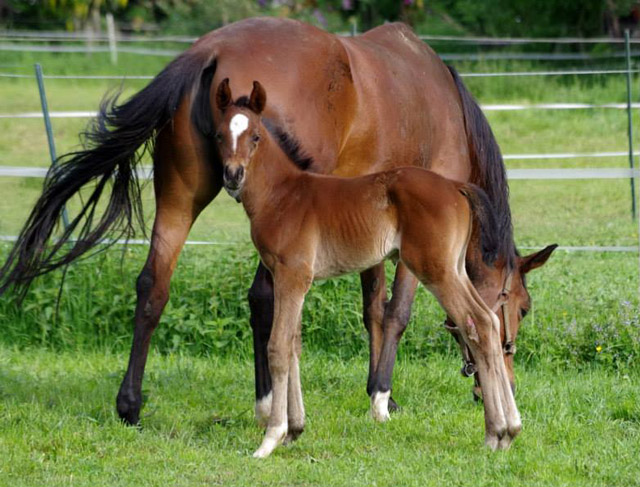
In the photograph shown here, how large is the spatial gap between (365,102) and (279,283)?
1.14 metres

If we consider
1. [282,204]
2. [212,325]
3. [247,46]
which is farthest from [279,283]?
[212,325]

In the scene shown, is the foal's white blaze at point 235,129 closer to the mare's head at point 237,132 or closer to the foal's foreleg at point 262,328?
the mare's head at point 237,132

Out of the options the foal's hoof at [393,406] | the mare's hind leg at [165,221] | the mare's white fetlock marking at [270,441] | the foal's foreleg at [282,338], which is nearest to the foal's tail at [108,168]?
the mare's hind leg at [165,221]

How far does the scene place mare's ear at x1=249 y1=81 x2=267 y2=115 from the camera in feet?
14.4

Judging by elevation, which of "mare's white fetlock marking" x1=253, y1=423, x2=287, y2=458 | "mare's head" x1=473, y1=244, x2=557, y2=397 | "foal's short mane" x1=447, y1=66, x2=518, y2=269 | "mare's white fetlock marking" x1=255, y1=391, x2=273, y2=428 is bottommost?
"mare's white fetlock marking" x1=255, y1=391, x2=273, y2=428

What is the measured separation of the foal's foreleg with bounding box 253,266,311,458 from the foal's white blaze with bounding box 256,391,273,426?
0.57m

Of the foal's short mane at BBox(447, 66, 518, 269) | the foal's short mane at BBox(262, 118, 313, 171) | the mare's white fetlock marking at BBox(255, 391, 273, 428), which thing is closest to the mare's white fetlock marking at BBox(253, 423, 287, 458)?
the mare's white fetlock marking at BBox(255, 391, 273, 428)

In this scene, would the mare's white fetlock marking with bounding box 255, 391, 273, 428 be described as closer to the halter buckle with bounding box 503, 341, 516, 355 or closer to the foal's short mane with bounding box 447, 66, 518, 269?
the halter buckle with bounding box 503, 341, 516, 355

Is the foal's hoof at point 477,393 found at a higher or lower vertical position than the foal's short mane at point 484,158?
lower

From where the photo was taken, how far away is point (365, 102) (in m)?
5.17

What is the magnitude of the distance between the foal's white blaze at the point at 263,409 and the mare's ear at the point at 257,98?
59.7 inches

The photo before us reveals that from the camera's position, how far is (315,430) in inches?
199

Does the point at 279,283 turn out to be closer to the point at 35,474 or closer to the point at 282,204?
the point at 282,204

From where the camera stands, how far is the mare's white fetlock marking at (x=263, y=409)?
517 centimetres
